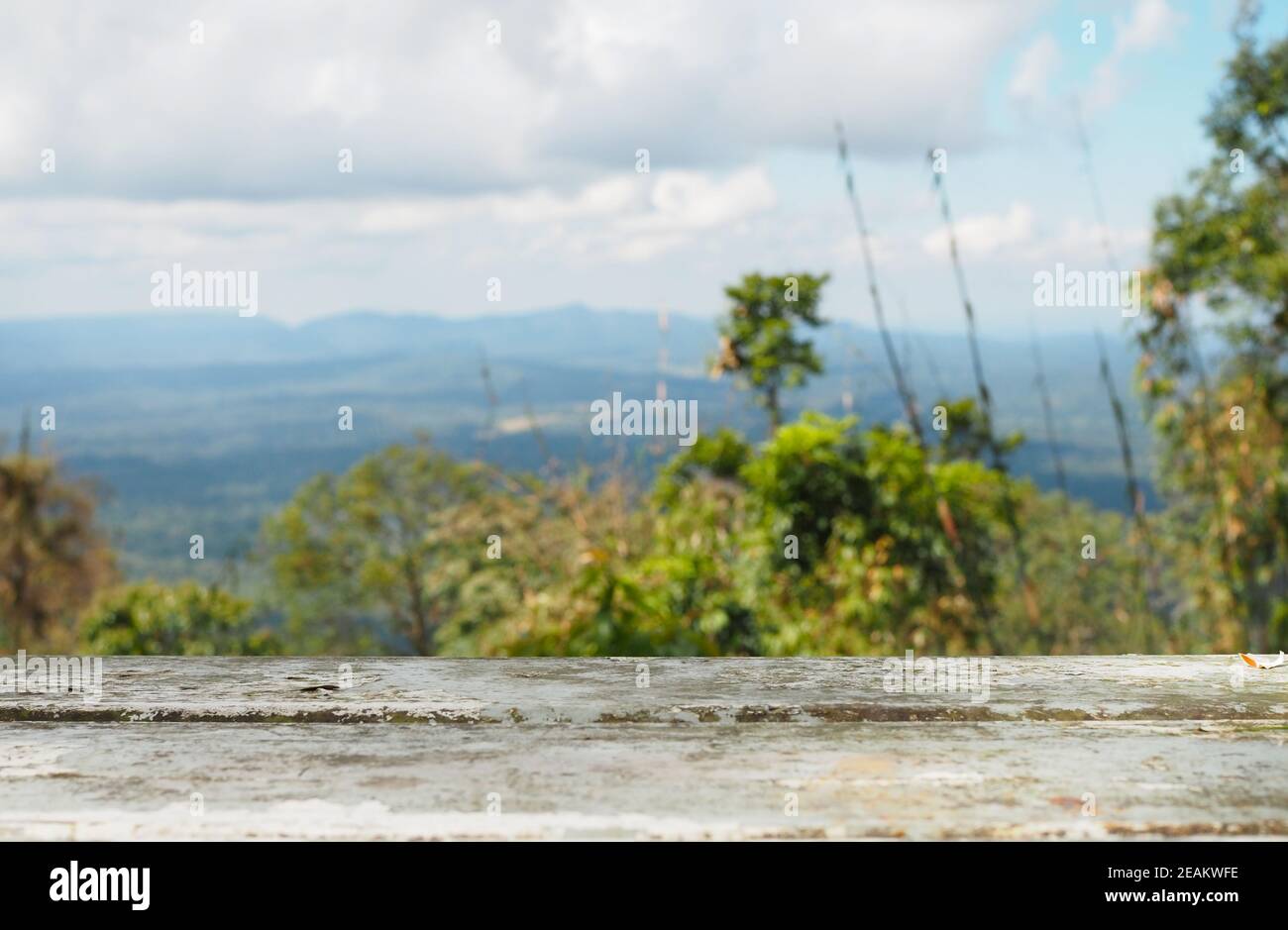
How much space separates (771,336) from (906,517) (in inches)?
69.3

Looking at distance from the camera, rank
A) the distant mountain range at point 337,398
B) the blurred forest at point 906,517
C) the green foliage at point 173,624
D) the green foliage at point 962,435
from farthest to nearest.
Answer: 1. the distant mountain range at point 337,398
2. the green foliage at point 173,624
3. the green foliage at point 962,435
4. the blurred forest at point 906,517

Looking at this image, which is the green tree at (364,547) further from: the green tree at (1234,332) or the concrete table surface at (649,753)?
the concrete table surface at (649,753)

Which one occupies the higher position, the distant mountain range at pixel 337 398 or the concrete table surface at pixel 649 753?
the distant mountain range at pixel 337 398

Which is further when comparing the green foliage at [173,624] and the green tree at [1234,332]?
the green foliage at [173,624]

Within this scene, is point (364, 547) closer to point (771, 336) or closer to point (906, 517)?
point (771, 336)

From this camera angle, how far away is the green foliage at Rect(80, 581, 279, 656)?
8.41 m

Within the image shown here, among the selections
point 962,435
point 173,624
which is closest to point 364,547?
point 173,624

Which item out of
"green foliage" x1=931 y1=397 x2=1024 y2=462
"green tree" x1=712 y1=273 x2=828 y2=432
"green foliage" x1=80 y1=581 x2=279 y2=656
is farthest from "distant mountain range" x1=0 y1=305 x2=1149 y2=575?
"green foliage" x1=80 y1=581 x2=279 y2=656

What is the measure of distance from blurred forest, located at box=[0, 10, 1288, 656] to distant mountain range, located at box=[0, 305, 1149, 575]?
0.19m

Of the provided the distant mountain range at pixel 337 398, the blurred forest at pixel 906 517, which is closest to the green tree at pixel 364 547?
the distant mountain range at pixel 337 398

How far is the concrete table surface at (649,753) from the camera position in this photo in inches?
23.2

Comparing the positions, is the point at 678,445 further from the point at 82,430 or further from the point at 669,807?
the point at 82,430

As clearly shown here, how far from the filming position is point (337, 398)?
3780 inches

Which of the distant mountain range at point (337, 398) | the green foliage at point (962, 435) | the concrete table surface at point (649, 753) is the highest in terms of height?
the distant mountain range at point (337, 398)
